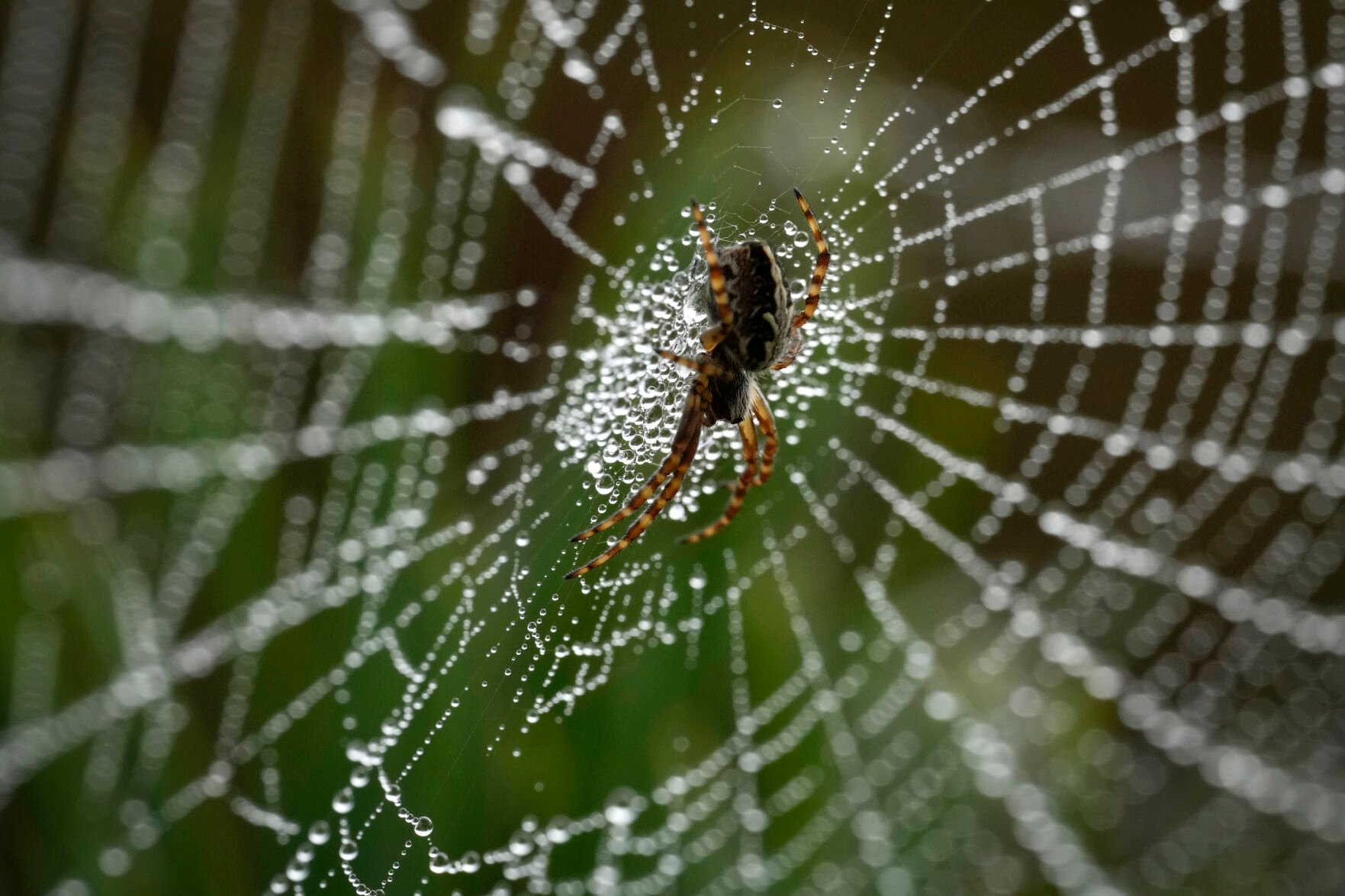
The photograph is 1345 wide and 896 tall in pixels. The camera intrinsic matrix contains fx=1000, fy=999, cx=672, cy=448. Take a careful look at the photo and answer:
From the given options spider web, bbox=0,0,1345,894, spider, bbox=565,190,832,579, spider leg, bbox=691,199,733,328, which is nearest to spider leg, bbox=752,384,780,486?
spider, bbox=565,190,832,579

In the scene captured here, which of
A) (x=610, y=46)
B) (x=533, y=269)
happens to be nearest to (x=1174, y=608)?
(x=533, y=269)

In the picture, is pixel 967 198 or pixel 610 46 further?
pixel 967 198

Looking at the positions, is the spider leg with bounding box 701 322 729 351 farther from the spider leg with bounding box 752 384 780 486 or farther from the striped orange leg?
the spider leg with bounding box 752 384 780 486

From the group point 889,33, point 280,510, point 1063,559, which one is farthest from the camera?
point 1063,559

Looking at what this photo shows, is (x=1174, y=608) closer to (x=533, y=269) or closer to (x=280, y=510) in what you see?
(x=533, y=269)

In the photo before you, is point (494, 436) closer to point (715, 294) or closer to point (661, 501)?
point (661, 501)

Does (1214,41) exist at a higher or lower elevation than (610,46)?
higher

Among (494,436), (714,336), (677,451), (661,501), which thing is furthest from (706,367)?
(494,436)
